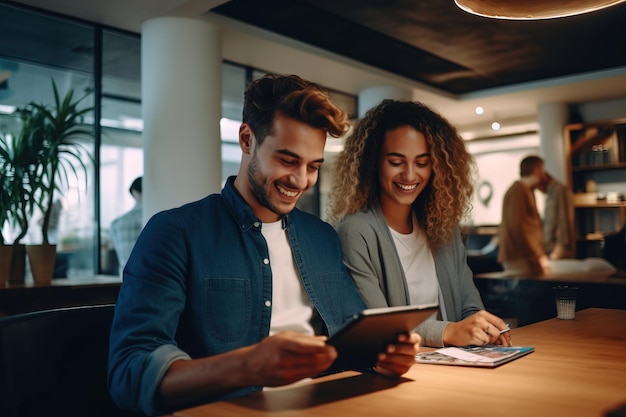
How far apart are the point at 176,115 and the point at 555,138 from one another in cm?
621

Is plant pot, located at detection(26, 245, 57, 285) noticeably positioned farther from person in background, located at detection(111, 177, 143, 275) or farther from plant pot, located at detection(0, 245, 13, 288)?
person in background, located at detection(111, 177, 143, 275)

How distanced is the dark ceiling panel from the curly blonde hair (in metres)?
3.15

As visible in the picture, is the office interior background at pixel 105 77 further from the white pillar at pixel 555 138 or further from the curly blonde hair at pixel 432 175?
the curly blonde hair at pixel 432 175

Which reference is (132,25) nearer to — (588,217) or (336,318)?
(336,318)

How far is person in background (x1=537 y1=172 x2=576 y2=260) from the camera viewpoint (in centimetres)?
731

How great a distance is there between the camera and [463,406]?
1.13 meters

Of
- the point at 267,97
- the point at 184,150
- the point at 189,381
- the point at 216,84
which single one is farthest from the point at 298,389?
the point at 216,84

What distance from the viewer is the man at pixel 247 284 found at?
1.21 meters

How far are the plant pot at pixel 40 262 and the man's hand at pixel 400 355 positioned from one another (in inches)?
121

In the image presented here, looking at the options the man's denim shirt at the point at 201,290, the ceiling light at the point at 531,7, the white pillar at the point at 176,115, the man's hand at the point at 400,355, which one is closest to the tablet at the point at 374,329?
Result: the man's hand at the point at 400,355

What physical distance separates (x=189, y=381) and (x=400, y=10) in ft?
15.6

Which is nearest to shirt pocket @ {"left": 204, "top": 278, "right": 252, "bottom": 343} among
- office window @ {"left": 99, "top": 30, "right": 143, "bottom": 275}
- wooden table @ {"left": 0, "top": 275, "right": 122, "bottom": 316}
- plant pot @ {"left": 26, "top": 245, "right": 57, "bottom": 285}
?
wooden table @ {"left": 0, "top": 275, "right": 122, "bottom": 316}

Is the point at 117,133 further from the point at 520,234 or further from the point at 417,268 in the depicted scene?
the point at 417,268

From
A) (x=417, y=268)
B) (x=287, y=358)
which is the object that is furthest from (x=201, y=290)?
(x=417, y=268)
